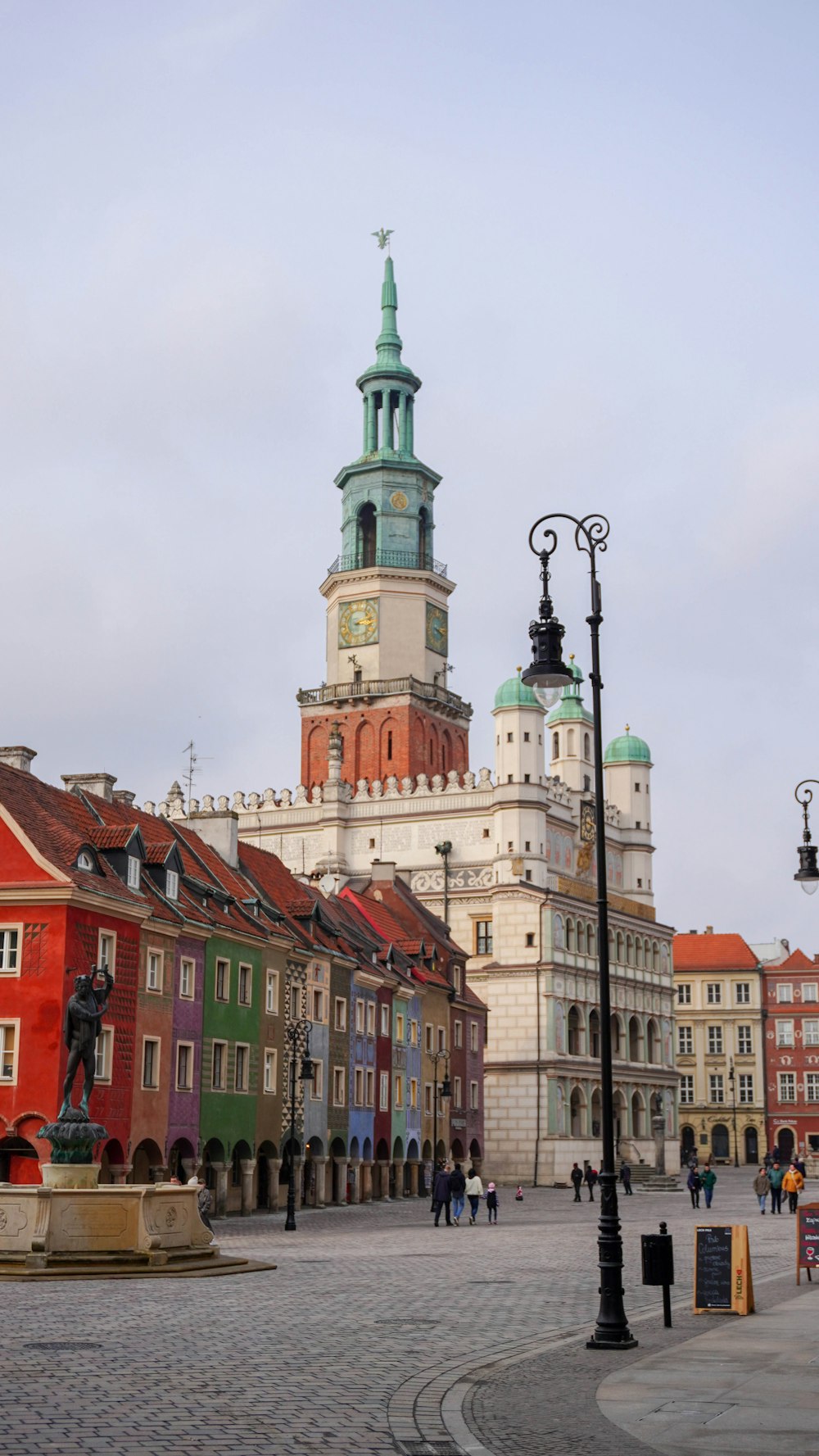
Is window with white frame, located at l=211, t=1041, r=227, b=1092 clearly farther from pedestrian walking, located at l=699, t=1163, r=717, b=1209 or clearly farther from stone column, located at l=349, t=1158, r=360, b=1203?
pedestrian walking, located at l=699, t=1163, r=717, b=1209

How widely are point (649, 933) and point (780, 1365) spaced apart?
84.9m

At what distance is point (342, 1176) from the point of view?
57.5 metres

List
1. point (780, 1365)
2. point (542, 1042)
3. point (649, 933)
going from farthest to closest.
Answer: point (649, 933)
point (542, 1042)
point (780, 1365)

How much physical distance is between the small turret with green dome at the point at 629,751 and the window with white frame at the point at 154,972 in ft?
208

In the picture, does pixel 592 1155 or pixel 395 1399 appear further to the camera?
pixel 592 1155

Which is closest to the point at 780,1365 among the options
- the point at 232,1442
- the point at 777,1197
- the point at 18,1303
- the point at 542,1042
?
the point at 232,1442

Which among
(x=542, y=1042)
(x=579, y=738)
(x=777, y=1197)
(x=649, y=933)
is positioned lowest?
(x=777, y=1197)

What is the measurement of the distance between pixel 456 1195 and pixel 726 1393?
109 ft

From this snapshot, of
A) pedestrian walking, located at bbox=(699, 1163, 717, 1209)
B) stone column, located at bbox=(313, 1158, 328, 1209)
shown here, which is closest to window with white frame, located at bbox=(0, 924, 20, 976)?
stone column, located at bbox=(313, 1158, 328, 1209)

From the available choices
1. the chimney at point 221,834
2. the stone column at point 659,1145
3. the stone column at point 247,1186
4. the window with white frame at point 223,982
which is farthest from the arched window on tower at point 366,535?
the stone column at point 247,1186

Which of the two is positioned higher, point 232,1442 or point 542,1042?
point 542,1042

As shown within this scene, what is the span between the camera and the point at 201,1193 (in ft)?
122

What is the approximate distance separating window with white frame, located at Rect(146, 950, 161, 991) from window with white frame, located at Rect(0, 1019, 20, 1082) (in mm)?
4928

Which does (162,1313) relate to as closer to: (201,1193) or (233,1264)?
(233,1264)
